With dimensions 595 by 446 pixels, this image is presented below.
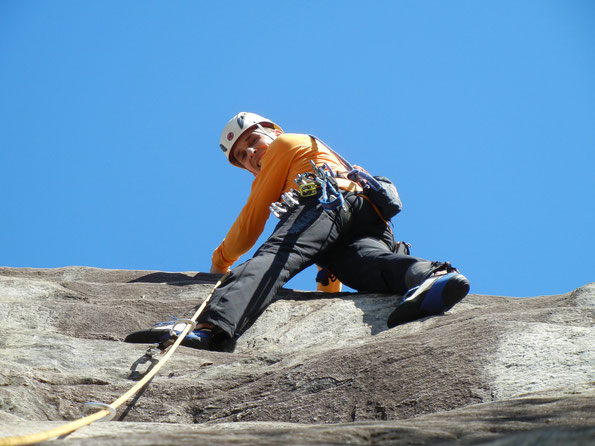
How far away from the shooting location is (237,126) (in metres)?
7.37

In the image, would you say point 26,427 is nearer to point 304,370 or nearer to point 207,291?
point 304,370

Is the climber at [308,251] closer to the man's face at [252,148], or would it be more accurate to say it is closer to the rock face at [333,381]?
the rock face at [333,381]

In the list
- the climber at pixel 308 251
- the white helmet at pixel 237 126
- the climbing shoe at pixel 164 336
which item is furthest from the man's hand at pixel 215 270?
the climbing shoe at pixel 164 336

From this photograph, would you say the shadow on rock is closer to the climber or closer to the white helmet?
the climber

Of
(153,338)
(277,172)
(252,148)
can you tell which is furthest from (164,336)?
(252,148)

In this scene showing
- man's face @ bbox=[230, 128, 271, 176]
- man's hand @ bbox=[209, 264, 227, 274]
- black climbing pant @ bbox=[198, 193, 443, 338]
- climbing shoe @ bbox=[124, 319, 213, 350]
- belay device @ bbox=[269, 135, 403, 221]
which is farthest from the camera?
man's face @ bbox=[230, 128, 271, 176]

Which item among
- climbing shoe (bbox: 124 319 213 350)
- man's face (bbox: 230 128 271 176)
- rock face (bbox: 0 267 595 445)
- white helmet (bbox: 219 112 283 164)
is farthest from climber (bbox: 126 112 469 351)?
white helmet (bbox: 219 112 283 164)

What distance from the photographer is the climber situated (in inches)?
170

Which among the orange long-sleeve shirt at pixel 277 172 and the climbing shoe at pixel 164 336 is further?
the orange long-sleeve shirt at pixel 277 172

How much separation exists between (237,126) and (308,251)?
255 centimetres

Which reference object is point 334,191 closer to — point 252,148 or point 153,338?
point 153,338

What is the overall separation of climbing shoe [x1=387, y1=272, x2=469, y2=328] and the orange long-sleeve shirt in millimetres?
1755

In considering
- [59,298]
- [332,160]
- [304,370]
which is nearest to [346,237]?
[332,160]

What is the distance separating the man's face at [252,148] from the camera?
→ 23.9ft
